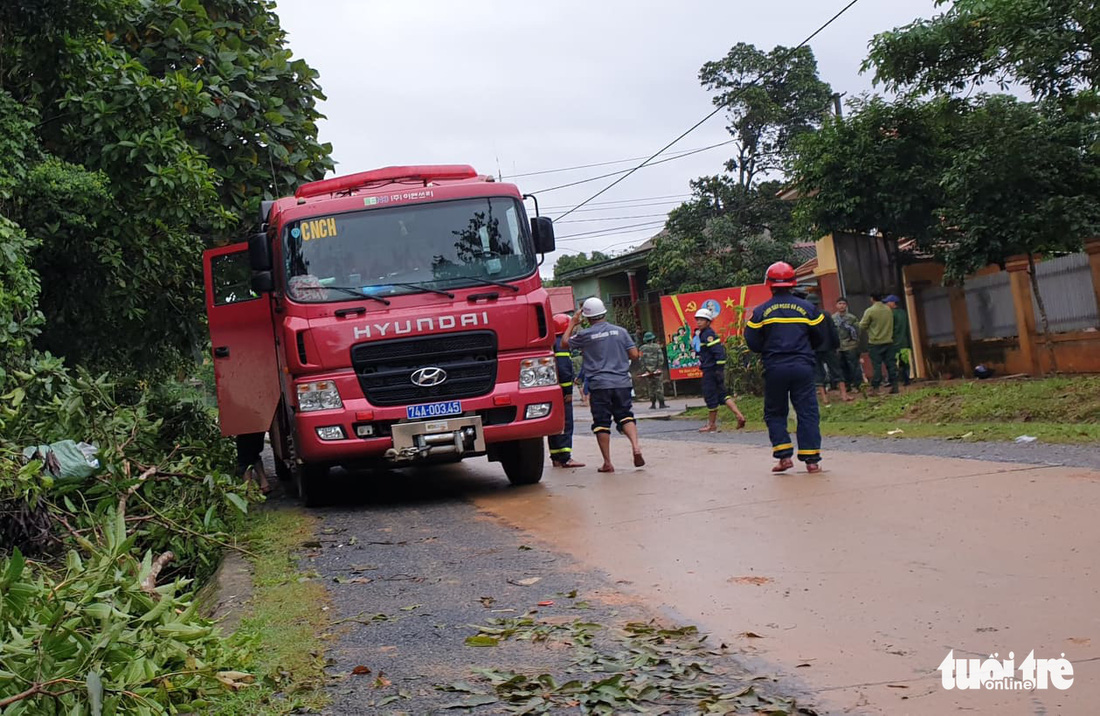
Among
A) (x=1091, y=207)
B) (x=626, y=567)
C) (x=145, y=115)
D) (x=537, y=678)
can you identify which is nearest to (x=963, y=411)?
(x=1091, y=207)

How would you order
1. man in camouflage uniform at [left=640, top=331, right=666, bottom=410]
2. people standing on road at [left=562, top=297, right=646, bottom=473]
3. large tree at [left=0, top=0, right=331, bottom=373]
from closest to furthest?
large tree at [left=0, top=0, right=331, bottom=373]
people standing on road at [left=562, top=297, right=646, bottom=473]
man in camouflage uniform at [left=640, top=331, right=666, bottom=410]

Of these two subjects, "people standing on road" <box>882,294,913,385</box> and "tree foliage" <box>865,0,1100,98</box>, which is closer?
"tree foliage" <box>865,0,1100,98</box>

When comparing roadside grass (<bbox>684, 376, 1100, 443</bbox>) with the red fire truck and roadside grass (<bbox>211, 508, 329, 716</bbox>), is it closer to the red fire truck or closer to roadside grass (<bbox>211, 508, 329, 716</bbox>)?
the red fire truck

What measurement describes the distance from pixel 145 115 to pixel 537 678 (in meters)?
8.25

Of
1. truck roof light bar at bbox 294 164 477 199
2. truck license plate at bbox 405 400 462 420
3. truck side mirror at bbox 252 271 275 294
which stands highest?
truck roof light bar at bbox 294 164 477 199

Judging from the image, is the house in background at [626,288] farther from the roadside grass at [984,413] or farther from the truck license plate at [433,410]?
the truck license plate at [433,410]

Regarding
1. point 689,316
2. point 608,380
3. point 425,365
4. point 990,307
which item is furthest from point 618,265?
point 425,365

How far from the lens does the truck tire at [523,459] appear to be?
10.3 meters

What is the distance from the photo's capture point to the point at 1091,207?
1589cm

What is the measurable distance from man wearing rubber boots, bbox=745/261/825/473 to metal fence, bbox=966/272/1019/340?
991 centimetres

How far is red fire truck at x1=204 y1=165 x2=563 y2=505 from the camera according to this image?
913cm

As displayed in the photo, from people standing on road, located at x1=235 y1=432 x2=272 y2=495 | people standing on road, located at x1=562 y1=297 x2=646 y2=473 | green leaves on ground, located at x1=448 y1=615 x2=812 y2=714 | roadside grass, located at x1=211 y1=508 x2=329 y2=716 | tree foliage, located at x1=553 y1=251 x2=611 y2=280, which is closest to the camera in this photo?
green leaves on ground, located at x1=448 y1=615 x2=812 y2=714

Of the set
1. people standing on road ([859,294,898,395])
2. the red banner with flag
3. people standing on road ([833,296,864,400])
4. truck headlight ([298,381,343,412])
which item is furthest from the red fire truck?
the red banner with flag

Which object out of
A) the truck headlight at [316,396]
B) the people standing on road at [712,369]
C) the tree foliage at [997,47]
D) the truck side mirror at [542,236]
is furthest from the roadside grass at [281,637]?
the tree foliage at [997,47]
